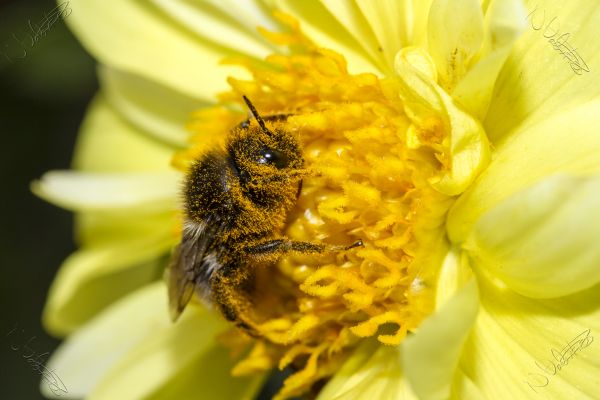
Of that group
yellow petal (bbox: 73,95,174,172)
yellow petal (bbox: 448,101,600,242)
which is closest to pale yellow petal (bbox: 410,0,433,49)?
yellow petal (bbox: 448,101,600,242)

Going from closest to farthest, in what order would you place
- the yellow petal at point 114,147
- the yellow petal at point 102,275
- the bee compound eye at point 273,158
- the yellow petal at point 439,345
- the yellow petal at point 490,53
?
the yellow petal at point 439,345, the yellow petal at point 490,53, the bee compound eye at point 273,158, the yellow petal at point 102,275, the yellow petal at point 114,147

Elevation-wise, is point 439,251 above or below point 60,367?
above

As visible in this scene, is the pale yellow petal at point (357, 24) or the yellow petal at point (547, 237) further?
the pale yellow petal at point (357, 24)

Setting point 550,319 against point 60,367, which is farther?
point 60,367

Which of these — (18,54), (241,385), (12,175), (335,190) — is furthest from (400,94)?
(12,175)

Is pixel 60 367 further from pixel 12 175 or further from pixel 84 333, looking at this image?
pixel 12 175

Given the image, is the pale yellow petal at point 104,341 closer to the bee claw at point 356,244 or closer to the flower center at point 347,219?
the flower center at point 347,219

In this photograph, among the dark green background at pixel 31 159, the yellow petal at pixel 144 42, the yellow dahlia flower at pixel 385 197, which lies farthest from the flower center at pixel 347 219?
the dark green background at pixel 31 159

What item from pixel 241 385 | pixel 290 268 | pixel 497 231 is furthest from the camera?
pixel 241 385
